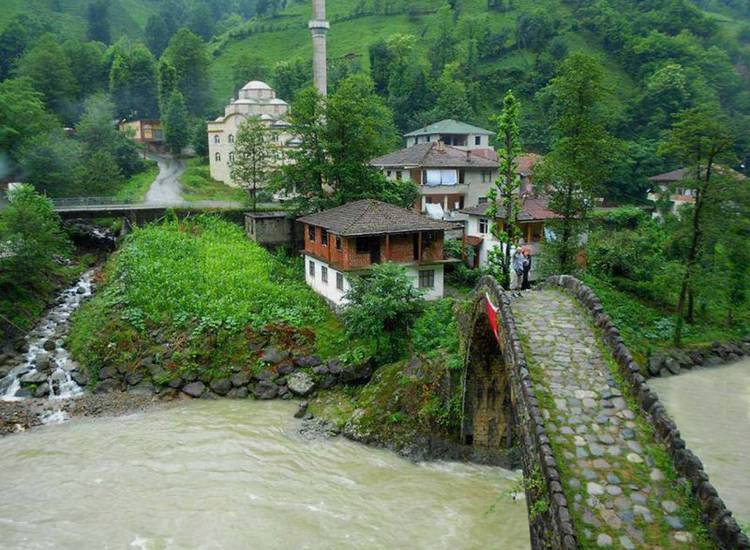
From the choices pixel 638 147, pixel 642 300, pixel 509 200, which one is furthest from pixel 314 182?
pixel 638 147

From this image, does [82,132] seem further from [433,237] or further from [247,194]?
[433,237]

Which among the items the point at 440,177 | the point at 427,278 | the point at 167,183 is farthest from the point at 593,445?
the point at 167,183

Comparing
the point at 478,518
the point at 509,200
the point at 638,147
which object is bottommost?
the point at 478,518

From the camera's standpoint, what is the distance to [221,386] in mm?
25891

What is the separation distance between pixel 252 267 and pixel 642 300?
896 inches

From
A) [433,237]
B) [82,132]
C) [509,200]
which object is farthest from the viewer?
[82,132]

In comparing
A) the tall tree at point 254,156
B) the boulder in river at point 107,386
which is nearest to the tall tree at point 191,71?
the tall tree at point 254,156

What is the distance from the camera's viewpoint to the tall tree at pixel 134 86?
77.6 meters

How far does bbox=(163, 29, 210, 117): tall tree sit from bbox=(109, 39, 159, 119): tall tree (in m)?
3.36

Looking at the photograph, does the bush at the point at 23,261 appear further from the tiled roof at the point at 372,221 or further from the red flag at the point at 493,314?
the red flag at the point at 493,314

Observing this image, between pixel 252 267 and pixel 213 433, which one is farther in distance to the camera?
pixel 252 267

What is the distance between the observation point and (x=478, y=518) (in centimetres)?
1750

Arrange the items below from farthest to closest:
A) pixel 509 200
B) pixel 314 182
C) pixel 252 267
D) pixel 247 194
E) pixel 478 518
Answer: pixel 247 194 → pixel 314 182 → pixel 252 267 → pixel 509 200 → pixel 478 518

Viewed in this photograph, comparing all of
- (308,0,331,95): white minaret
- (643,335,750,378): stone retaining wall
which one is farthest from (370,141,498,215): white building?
(643,335,750,378): stone retaining wall
